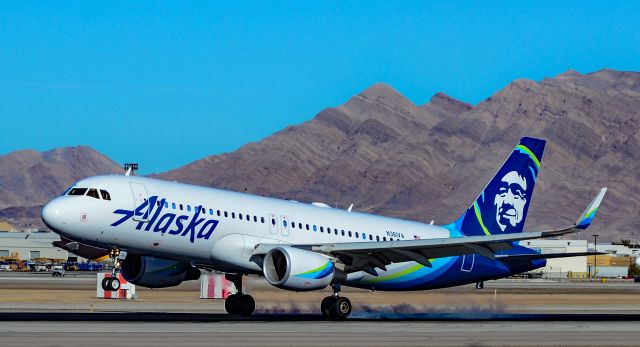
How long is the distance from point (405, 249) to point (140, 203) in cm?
1105

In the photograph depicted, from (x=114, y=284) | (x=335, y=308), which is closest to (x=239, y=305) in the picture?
(x=335, y=308)

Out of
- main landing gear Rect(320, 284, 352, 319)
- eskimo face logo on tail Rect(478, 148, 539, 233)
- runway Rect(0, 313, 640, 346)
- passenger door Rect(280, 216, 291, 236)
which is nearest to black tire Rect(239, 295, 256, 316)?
runway Rect(0, 313, 640, 346)

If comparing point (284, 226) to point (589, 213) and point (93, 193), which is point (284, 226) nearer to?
point (93, 193)

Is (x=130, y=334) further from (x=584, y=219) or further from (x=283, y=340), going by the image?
(x=584, y=219)

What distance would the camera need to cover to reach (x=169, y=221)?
151 feet

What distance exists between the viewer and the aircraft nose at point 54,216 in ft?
144

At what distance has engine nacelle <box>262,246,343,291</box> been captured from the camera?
1796 inches

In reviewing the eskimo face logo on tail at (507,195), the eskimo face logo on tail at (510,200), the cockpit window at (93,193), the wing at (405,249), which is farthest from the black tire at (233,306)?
Result: the eskimo face logo on tail at (510,200)

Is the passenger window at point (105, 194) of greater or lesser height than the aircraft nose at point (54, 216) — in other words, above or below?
above

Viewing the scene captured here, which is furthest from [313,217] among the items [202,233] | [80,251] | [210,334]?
[80,251]

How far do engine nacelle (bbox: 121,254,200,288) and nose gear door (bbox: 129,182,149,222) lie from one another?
4.33 metres

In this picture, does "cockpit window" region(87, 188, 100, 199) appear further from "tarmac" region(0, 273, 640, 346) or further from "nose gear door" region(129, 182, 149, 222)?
"tarmac" region(0, 273, 640, 346)

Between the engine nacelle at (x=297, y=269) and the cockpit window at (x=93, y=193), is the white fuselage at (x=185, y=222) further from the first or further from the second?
the engine nacelle at (x=297, y=269)

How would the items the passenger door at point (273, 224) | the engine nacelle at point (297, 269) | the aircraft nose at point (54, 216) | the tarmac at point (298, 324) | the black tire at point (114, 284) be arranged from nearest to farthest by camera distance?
the tarmac at point (298, 324), the aircraft nose at point (54, 216), the engine nacelle at point (297, 269), the passenger door at point (273, 224), the black tire at point (114, 284)
